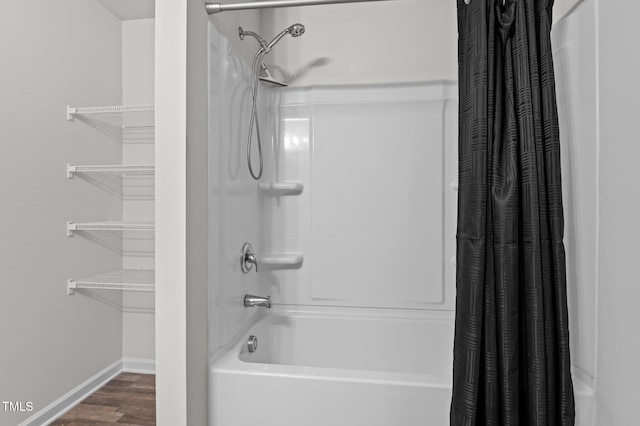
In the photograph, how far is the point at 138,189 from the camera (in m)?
2.92

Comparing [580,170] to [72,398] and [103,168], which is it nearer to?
[103,168]

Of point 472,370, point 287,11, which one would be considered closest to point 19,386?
point 472,370

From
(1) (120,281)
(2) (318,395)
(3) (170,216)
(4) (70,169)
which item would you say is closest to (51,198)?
(4) (70,169)

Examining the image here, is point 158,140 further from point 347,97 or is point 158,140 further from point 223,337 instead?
point 347,97

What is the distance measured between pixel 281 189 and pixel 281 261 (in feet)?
1.30

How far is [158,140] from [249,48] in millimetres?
946

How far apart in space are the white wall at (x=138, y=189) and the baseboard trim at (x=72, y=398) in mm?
164

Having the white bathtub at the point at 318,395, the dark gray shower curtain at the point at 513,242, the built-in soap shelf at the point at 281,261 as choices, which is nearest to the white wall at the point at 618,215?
the dark gray shower curtain at the point at 513,242

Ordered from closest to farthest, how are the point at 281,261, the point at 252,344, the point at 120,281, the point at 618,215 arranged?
the point at 618,215 < the point at 252,344 < the point at 281,261 < the point at 120,281

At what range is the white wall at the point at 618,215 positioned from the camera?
106 cm

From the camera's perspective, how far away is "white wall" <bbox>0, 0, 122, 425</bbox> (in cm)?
209

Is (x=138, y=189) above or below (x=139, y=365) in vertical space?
above

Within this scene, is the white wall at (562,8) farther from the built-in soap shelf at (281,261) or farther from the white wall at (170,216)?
the built-in soap shelf at (281,261)

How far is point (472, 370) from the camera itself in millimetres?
1233
